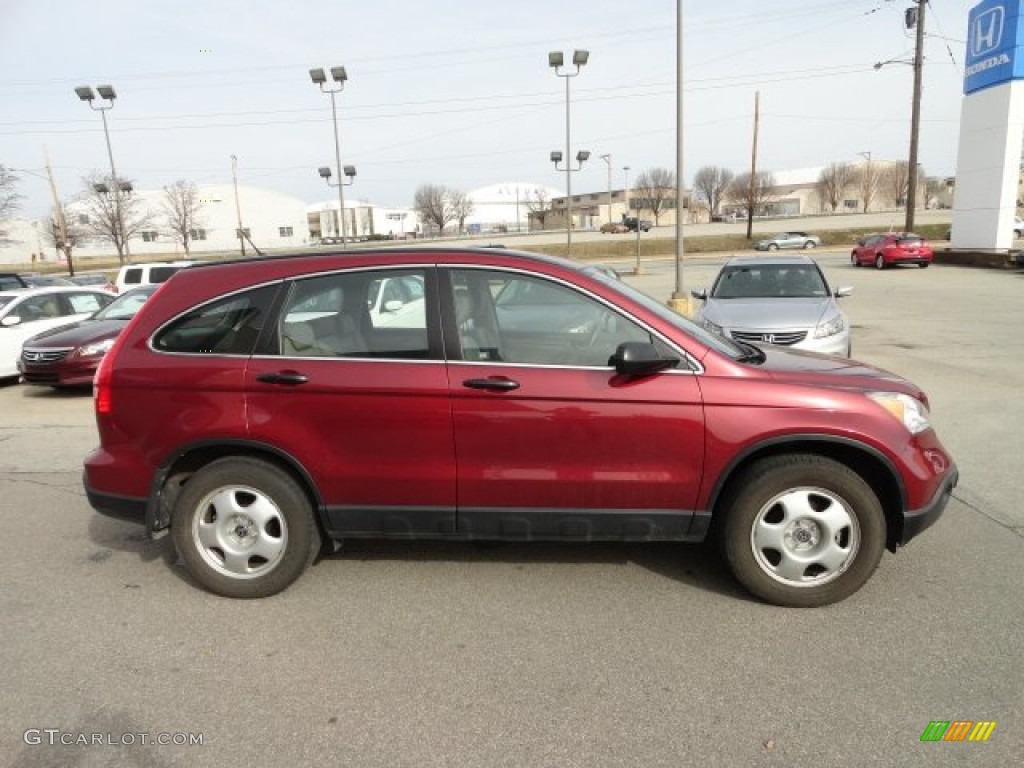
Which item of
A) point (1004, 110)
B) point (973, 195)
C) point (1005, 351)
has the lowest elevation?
point (1005, 351)

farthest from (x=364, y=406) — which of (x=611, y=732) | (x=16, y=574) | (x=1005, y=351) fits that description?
(x=1005, y=351)

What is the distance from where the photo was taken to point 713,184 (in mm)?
118750

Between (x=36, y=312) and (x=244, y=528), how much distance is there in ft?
34.7

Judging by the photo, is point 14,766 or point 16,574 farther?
point 16,574

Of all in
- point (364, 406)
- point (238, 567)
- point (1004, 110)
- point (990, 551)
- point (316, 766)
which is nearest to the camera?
point (316, 766)

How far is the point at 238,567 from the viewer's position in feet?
12.0

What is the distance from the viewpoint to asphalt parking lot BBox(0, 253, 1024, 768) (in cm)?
255

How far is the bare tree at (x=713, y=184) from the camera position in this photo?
11875cm

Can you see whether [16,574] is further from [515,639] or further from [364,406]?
[515,639]

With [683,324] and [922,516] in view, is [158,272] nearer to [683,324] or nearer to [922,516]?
[683,324]

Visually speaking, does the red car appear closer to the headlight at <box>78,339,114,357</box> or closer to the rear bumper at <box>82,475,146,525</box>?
the headlight at <box>78,339,114,357</box>

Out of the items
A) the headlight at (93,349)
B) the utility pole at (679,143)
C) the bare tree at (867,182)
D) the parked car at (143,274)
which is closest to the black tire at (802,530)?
the headlight at (93,349)

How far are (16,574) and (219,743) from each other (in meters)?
2.34

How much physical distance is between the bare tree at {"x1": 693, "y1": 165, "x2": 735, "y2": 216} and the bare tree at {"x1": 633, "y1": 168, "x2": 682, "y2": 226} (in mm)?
6393
